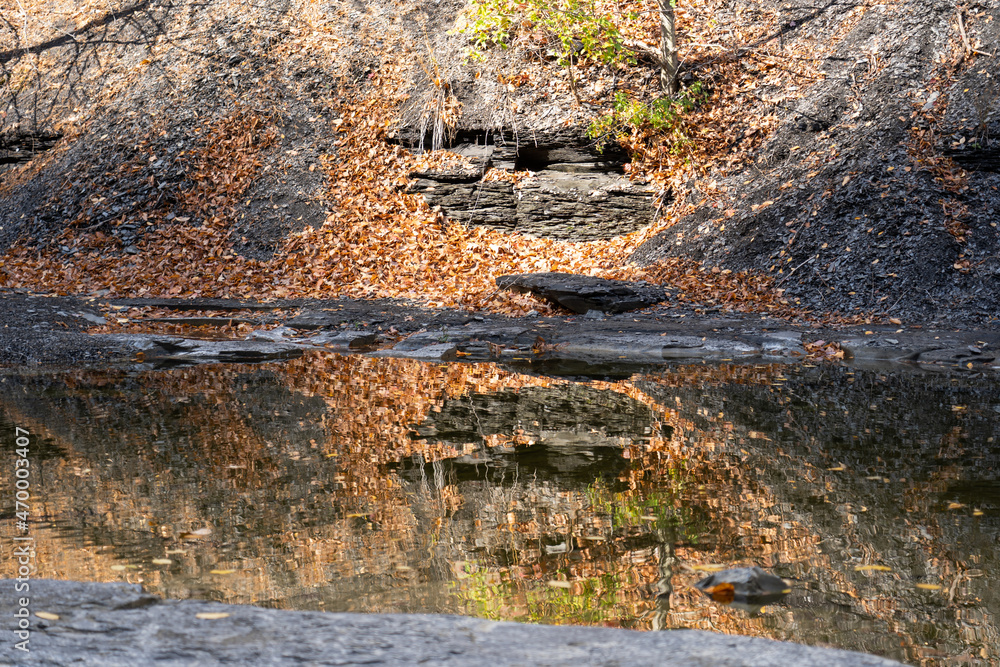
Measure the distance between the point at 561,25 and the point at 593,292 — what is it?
5.49 meters

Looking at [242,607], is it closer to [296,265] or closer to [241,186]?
[296,265]

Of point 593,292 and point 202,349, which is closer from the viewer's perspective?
point 202,349

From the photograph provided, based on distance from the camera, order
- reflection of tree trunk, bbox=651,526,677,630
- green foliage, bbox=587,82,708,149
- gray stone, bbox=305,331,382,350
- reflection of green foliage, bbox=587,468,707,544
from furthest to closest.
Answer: green foliage, bbox=587,82,708,149 < gray stone, bbox=305,331,382,350 < reflection of green foliage, bbox=587,468,707,544 < reflection of tree trunk, bbox=651,526,677,630

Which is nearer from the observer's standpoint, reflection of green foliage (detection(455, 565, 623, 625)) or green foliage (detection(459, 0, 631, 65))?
reflection of green foliage (detection(455, 565, 623, 625))

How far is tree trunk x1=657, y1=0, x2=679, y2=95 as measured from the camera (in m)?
13.9

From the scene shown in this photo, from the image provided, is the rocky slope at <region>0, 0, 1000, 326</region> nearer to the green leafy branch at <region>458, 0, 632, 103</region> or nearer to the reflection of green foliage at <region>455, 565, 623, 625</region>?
the green leafy branch at <region>458, 0, 632, 103</region>

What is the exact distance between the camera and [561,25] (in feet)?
44.4

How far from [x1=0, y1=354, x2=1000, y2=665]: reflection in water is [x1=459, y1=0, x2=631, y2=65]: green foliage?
26.5 ft

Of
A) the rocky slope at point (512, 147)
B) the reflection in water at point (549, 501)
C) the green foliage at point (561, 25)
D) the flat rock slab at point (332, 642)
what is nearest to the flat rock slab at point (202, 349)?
the reflection in water at point (549, 501)

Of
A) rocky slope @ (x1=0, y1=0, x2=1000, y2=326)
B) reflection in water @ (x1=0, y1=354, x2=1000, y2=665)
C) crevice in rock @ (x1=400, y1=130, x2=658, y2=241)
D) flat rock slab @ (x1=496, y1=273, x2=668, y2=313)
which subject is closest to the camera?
reflection in water @ (x1=0, y1=354, x2=1000, y2=665)

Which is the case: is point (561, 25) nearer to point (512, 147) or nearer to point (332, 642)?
point (512, 147)

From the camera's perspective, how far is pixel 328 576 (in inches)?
126

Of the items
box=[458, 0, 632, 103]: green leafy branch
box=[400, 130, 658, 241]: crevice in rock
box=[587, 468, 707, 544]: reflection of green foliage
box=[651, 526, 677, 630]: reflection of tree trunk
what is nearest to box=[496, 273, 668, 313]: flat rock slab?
box=[400, 130, 658, 241]: crevice in rock

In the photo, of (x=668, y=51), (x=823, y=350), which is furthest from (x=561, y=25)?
(x=823, y=350)
